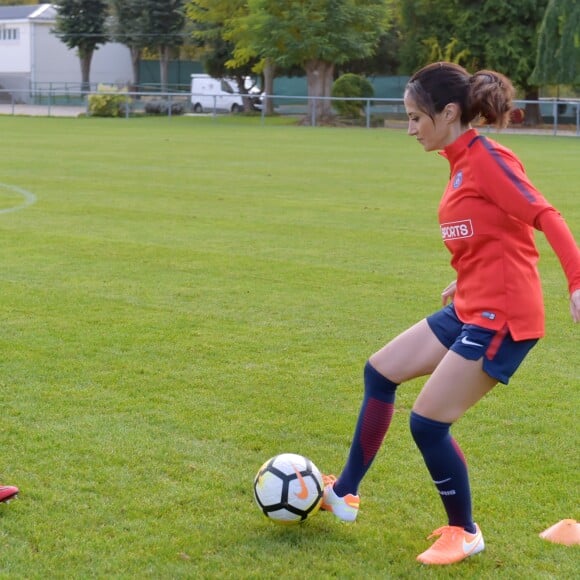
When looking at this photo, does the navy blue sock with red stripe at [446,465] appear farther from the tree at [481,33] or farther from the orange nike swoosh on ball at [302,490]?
the tree at [481,33]

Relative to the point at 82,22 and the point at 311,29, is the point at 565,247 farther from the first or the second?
the point at 82,22

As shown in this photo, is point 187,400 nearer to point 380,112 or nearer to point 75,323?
point 75,323

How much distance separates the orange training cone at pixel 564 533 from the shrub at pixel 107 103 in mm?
47064

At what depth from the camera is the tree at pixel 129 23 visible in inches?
2689

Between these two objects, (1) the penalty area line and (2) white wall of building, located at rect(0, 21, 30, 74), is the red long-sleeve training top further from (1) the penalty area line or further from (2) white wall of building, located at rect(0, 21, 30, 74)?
(2) white wall of building, located at rect(0, 21, 30, 74)

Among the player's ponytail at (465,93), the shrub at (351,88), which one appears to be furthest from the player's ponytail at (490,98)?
the shrub at (351,88)

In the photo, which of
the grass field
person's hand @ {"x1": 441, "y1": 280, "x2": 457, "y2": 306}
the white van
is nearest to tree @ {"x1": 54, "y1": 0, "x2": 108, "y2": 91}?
the white van

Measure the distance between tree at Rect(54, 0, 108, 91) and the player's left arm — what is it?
231 feet

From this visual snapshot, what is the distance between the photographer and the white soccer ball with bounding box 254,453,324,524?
4512 mm

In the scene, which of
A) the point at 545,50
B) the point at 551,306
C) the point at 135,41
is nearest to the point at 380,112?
the point at 545,50

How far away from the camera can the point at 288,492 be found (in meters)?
4.50

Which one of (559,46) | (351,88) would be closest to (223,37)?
(351,88)

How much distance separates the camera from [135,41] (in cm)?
6912

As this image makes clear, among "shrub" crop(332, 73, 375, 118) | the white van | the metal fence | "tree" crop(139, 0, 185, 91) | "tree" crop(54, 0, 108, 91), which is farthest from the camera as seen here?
"tree" crop(54, 0, 108, 91)
